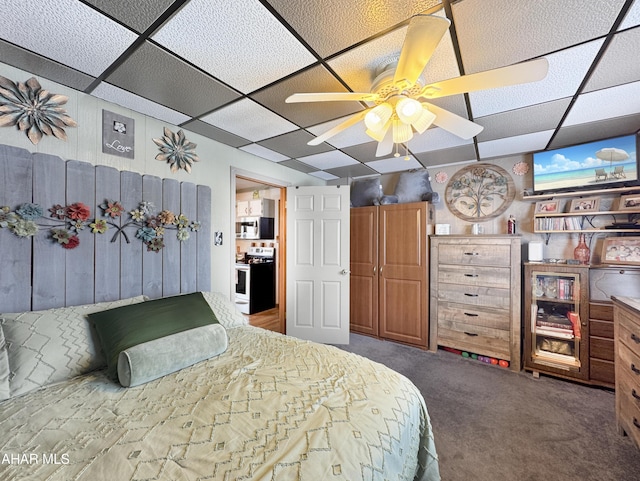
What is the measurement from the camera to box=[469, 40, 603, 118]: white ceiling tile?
146 centimetres

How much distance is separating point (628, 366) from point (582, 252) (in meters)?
1.45

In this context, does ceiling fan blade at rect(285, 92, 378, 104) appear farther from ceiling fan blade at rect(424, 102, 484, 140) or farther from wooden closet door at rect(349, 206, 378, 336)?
wooden closet door at rect(349, 206, 378, 336)

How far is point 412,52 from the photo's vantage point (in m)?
1.11

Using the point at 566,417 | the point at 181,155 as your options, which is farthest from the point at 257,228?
the point at 566,417

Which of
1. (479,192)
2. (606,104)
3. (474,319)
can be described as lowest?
(474,319)

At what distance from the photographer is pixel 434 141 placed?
9.03 ft

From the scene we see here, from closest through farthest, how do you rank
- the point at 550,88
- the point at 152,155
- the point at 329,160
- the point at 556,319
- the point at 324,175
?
the point at 550,88, the point at 152,155, the point at 556,319, the point at 329,160, the point at 324,175

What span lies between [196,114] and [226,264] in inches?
57.9

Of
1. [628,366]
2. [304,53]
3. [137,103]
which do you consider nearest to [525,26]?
[304,53]

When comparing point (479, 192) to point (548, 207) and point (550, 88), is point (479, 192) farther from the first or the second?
point (550, 88)

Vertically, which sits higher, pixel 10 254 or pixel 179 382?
pixel 10 254

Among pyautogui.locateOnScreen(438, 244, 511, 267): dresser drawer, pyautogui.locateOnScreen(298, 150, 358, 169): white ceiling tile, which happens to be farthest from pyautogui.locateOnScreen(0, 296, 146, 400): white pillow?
pyautogui.locateOnScreen(438, 244, 511, 267): dresser drawer

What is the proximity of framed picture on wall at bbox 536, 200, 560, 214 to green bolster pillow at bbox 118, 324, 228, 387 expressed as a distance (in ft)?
11.5

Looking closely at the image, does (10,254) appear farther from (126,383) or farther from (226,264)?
(226,264)
